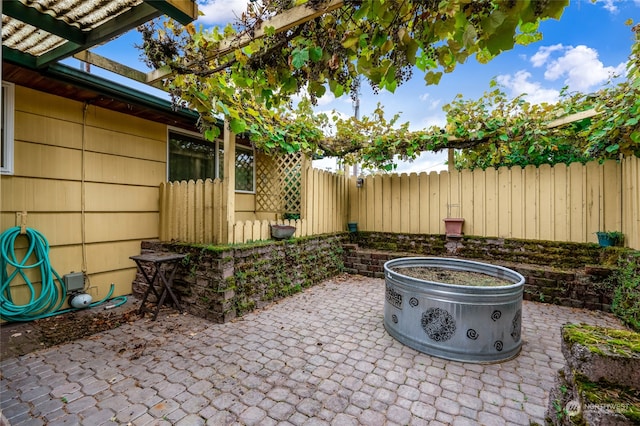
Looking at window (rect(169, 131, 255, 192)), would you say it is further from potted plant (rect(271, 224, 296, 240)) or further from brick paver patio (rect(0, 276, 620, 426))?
brick paver patio (rect(0, 276, 620, 426))

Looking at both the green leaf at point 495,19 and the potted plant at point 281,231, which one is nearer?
the green leaf at point 495,19

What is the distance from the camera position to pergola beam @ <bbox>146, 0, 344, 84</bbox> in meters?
1.87

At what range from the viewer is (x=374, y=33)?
5.99ft

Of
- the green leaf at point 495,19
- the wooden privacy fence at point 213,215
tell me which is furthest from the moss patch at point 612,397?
the wooden privacy fence at point 213,215

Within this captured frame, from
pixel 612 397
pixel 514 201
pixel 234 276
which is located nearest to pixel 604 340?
pixel 612 397

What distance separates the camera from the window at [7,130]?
11.1 feet

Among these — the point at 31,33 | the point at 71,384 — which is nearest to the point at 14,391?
the point at 71,384

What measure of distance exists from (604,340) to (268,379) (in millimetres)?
2206

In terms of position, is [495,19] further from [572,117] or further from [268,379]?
[572,117]

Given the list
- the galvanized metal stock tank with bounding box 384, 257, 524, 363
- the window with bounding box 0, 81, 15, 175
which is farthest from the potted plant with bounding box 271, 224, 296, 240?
the window with bounding box 0, 81, 15, 175

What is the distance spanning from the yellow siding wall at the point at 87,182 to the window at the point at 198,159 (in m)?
0.25

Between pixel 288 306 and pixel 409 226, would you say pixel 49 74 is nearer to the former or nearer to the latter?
pixel 288 306

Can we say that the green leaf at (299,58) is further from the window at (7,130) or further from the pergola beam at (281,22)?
the window at (7,130)

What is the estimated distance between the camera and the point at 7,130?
342cm
